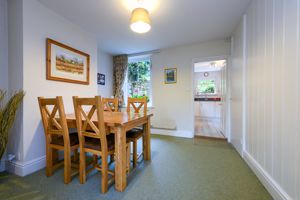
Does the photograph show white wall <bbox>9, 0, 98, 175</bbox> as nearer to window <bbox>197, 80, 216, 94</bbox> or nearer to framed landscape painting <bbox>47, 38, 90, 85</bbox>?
framed landscape painting <bbox>47, 38, 90, 85</bbox>

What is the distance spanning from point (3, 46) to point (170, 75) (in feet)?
10.4

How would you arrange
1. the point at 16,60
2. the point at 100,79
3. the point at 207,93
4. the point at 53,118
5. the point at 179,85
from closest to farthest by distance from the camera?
1. the point at 53,118
2. the point at 16,60
3. the point at 179,85
4. the point at 100,79
5. the point at 207,93

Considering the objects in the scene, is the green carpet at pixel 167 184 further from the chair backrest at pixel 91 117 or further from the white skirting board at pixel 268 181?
the chair backrest at pixel 91 117

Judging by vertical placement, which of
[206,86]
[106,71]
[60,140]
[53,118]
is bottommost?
[60,140]

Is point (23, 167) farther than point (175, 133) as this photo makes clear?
No

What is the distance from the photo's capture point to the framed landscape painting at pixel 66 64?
2.11 meters

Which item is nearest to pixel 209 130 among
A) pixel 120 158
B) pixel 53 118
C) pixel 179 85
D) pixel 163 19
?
pixel 179 85

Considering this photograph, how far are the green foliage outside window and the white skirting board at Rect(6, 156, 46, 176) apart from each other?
111 inches

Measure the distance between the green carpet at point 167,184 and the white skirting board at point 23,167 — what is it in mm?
70

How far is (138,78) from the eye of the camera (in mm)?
4316

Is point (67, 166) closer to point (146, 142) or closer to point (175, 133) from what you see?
point (146, 142)

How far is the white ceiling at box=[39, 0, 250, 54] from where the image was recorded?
200cm

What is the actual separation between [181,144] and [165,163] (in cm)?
98

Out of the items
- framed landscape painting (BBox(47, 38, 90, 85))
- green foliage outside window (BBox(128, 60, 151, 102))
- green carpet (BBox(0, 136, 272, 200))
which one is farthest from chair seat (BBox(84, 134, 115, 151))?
green foliage outside window (BBox(128, 60, 151, 102))
